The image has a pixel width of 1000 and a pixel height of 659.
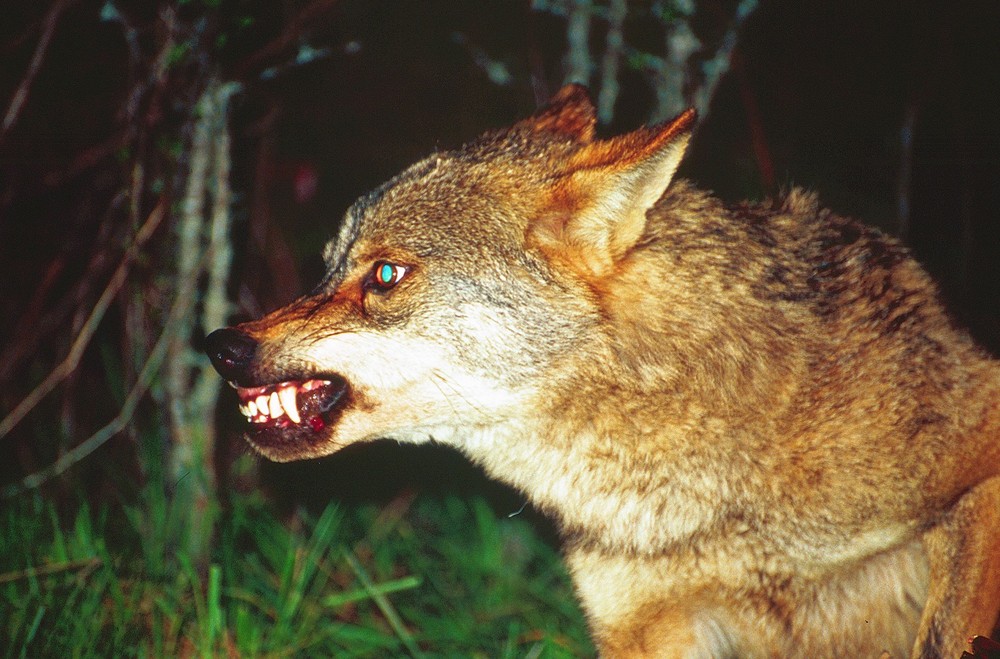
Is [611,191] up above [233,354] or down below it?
above

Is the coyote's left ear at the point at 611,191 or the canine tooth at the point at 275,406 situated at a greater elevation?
the coyote's left ear at the point at 611,191

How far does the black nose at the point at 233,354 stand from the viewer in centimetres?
274

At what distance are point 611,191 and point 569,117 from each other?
927 mm

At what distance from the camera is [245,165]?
4.75m

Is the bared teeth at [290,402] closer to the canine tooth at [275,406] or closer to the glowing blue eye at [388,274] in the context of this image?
the canine tooth at [275,406]

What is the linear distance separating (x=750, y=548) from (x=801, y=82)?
6.24m

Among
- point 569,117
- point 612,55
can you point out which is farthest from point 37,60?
point 612,55

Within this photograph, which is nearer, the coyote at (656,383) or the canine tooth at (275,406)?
the coyote at (656,383)

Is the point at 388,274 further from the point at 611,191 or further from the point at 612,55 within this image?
the point at 612,55

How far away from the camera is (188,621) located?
3.48 metres

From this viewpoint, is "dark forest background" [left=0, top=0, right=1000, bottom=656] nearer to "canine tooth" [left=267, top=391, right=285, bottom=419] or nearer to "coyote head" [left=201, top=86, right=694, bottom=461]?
"coyote head" [left=201, top=86, right=694, bottom=461]

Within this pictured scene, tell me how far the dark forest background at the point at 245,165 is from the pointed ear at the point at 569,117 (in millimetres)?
469

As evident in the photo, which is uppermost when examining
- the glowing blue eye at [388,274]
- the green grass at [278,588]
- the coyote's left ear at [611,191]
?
the coyote's left ear at [611,191]

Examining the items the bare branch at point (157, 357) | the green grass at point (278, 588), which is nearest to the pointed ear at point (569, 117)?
the bare branch at point (157, 357)
